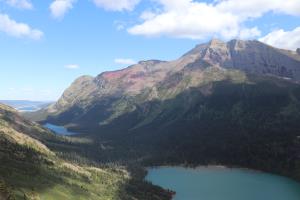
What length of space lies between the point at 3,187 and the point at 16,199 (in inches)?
345

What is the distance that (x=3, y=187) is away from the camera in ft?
625

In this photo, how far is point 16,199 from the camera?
19562 cm
